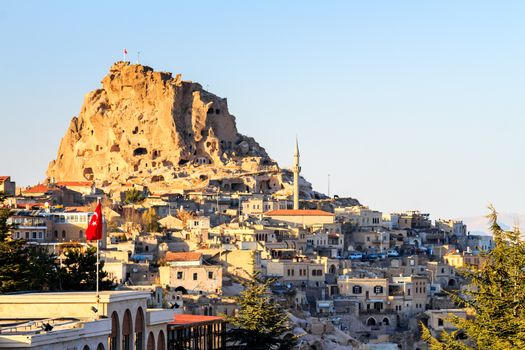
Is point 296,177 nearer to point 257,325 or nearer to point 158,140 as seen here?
point 158,140

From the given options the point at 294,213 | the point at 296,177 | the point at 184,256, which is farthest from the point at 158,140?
the point at 184,256

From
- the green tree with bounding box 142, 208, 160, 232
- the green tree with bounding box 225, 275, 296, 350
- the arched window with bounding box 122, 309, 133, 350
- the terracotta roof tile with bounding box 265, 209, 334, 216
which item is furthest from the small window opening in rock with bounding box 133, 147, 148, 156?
the arched window with bounding box 122, 309, 133, 350

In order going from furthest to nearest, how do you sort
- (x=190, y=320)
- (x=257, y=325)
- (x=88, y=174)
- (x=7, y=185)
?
(x=88, y=174)
(x=7, y=185)
(x=257, y=325)
(x=190, y=320)

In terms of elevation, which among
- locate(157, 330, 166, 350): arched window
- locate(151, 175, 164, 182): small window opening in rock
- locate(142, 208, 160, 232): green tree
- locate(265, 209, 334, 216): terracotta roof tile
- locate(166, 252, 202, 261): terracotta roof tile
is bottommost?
locate(157, 330, 166, 350): arched window

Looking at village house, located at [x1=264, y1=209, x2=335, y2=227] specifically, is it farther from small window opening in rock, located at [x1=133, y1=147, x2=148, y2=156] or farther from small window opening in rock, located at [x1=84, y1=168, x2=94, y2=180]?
small window opening in rock, located at [x1=84, y1=168, x2=94, y2=180]

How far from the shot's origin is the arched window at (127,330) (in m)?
46.5

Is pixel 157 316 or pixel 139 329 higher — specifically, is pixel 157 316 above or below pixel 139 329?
above

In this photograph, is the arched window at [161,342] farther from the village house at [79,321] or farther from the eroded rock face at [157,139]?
the eroded rock face at [157,139]

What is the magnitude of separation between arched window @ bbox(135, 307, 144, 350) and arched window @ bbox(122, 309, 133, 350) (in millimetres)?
914

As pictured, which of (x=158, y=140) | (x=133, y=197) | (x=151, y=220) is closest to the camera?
(x=151, y=220)

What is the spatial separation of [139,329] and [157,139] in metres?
106

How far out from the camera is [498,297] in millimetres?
38719

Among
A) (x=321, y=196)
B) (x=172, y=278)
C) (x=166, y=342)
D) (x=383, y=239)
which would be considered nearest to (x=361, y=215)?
(x=383, y=239)

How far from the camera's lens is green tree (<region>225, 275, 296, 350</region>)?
6444 centimetres
